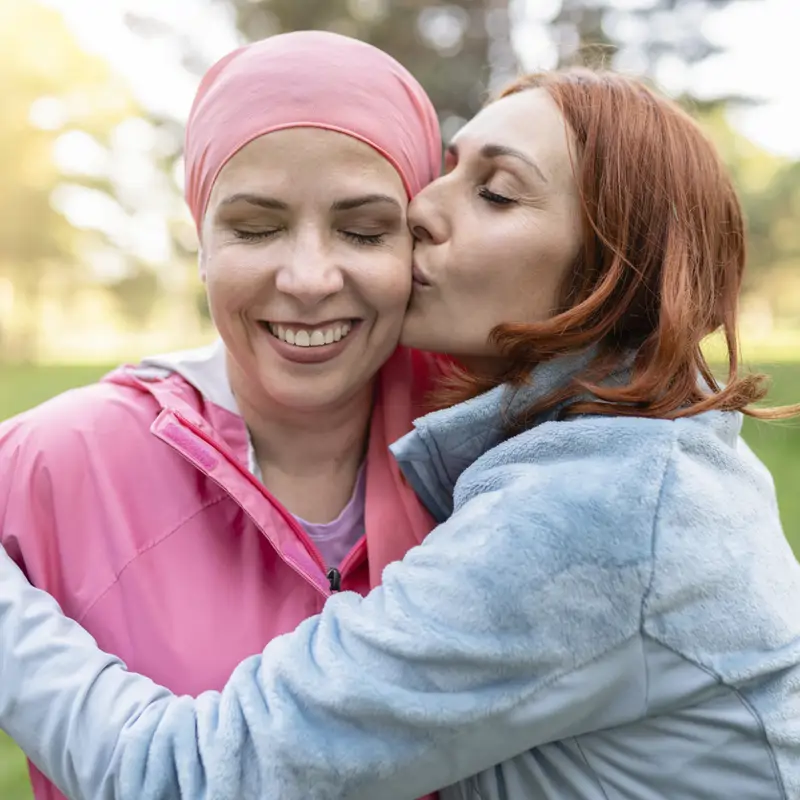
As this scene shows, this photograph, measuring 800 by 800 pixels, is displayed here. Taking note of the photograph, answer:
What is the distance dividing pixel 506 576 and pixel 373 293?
2.57 ft

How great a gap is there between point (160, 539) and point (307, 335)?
0.53m

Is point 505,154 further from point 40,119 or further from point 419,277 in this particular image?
point 40,119

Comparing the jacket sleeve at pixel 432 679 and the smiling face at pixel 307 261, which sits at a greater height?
the smiling face at pixel 307 261

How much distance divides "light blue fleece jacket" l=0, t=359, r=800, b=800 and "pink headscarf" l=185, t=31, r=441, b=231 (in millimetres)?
788

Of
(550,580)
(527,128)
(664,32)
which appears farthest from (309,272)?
(664,32)

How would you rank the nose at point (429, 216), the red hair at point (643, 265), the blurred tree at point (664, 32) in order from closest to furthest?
the red hair at point (643, 265) < the nose at point (429, 216) < the blurred tree at point (664, 32)

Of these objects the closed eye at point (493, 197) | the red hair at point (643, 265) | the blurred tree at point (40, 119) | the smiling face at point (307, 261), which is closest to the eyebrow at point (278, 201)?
the smiling face at point (307, 261)

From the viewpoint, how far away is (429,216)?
214 cm

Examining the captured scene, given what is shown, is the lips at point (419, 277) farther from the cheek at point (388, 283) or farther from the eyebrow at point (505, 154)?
the eyebrow at point (505, 154)

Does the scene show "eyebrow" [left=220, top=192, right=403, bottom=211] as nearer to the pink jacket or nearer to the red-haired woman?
the red-haired woman

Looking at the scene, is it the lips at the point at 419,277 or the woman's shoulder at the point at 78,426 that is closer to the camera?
the woman's shoulder at the point at 78,426

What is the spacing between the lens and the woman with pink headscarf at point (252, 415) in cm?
194

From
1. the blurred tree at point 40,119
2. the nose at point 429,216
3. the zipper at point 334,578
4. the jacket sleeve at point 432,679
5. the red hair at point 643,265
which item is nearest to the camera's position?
the jacket sleeve at point 432,679

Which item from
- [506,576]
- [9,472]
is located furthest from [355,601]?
[9,472]
